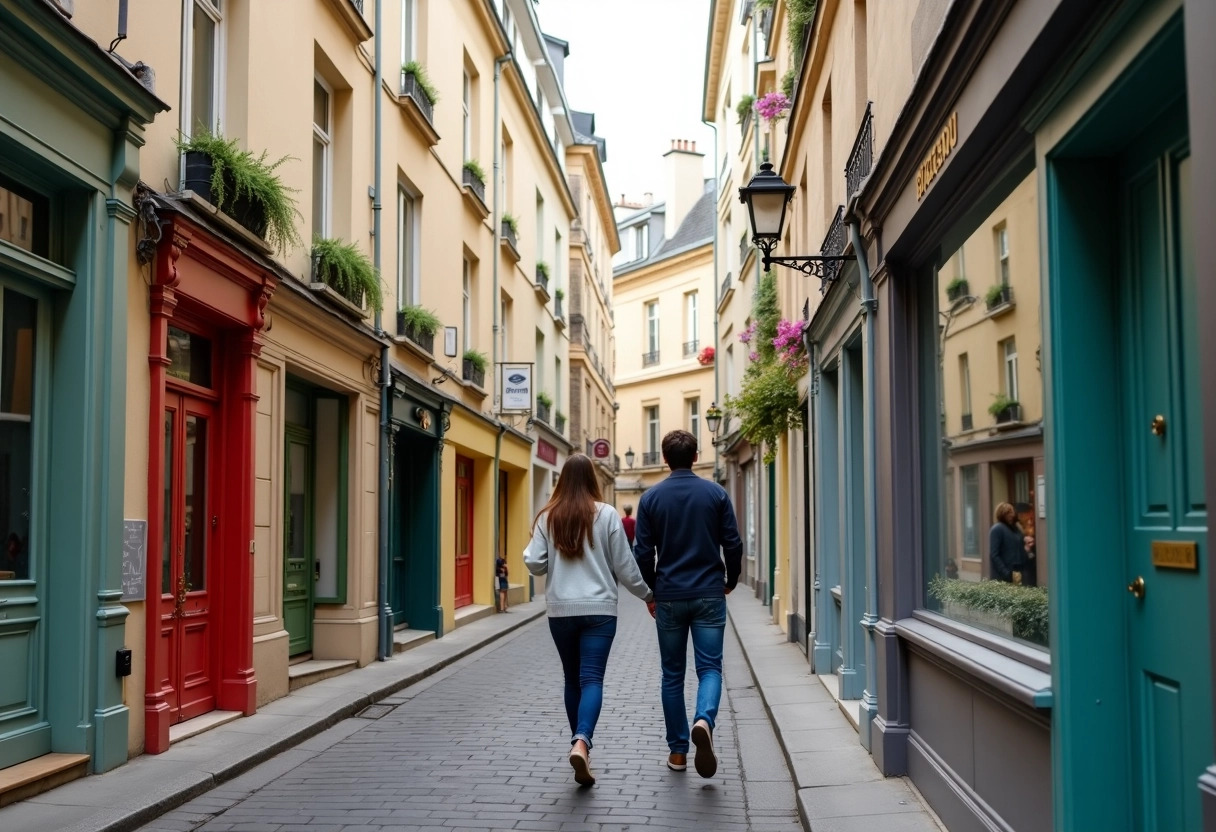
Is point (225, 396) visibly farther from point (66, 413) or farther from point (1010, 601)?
point (1010, 601)

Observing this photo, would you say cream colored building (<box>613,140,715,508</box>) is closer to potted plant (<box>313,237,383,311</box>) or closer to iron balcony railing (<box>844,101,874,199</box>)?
potted plant (<box>313,237,383,311</box>)

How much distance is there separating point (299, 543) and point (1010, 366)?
8440 mm

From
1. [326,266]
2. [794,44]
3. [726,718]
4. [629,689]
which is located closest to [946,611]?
[726,718]

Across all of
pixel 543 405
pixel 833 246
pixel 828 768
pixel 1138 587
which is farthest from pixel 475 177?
pixel 1138 587

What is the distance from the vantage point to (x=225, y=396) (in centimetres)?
921

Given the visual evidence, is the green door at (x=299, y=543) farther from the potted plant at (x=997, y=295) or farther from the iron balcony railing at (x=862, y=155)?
the potted plant at (x=997, y=295)

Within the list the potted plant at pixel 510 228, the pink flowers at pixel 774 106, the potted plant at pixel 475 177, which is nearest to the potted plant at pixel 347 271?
the pink flowers at pixel 774 106

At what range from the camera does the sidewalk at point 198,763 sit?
18.8 ft

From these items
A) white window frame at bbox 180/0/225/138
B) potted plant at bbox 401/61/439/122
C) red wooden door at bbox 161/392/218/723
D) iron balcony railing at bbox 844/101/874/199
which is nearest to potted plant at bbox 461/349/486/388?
potted plant at bbox 401/61/439/122

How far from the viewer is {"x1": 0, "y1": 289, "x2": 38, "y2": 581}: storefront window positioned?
6504 millimetres

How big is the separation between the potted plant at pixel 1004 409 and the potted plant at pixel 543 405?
20332 millimetres

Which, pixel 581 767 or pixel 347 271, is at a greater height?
pixel 347 271

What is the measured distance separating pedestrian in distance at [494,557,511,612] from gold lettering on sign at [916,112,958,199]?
14.7 m

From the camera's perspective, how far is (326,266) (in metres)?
11.1
